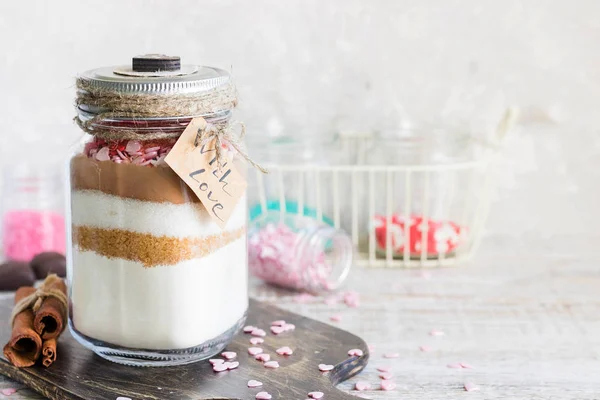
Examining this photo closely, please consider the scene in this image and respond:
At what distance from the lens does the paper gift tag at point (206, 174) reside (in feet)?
2.85

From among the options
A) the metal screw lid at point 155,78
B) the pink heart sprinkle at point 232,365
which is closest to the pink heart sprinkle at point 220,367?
the pink heart sprinkle at point 232,365

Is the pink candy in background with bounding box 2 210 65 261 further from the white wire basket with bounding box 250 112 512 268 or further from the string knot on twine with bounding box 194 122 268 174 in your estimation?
the string knot on twine with bounding box 194 122 268 174

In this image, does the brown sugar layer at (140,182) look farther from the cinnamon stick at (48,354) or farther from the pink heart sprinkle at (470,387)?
the pink heart sprinkle at (470,387)

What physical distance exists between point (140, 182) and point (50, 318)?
0.25m

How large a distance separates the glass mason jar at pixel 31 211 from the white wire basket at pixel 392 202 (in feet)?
1.20

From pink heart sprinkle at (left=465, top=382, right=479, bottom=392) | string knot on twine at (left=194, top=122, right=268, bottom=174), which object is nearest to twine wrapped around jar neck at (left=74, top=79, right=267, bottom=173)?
string knot on twine at (left=194, top=122, right=268, bottom=174)

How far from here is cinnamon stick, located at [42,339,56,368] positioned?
3.11 ft

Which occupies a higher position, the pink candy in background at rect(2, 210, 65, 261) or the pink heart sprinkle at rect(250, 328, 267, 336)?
the pink candy in background at rect(2, 210, 65, 261)

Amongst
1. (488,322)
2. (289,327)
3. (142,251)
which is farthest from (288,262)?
(142,251)

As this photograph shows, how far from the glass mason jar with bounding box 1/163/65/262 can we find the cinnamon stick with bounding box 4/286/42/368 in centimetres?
49

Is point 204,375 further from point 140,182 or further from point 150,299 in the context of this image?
point 140,182

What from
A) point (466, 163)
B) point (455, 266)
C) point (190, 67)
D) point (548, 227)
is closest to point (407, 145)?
point (466, 163)

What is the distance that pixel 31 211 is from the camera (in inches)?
58.7

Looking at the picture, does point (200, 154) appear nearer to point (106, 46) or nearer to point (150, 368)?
point (150, 368)
